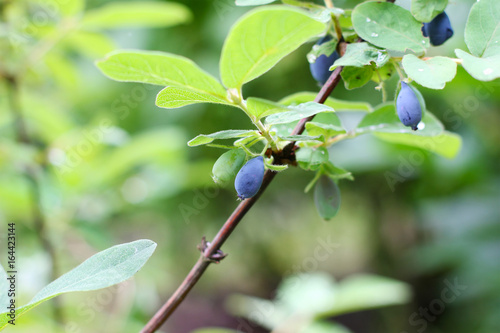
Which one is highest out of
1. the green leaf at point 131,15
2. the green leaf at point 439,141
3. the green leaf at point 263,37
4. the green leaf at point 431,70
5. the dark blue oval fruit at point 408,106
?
the green leaf at point 263,37

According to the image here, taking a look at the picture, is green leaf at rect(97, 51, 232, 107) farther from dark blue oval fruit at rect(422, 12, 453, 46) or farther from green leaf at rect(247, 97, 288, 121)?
dark blue oval fruit at rect(422, 12, 453, 46)

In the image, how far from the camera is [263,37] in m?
0.31

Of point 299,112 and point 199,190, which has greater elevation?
point 299,112

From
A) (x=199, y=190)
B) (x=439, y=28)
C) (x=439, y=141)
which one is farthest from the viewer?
(x=199, y=190)

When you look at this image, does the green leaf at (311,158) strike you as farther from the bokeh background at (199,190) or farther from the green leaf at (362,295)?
the green leaf at (362,295)

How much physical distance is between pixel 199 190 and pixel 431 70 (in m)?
1.58

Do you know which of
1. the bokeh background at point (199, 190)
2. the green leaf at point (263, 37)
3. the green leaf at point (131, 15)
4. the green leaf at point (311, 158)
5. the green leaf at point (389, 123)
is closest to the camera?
the green leaf at point (263, 37)

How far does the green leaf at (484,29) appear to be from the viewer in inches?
14.7

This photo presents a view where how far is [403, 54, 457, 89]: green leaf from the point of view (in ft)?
1.09

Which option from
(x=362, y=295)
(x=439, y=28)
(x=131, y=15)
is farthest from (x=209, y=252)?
(x=362, y=295)

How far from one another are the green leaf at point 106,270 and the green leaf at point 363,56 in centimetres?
20

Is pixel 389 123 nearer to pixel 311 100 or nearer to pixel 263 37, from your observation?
pixel 311 100

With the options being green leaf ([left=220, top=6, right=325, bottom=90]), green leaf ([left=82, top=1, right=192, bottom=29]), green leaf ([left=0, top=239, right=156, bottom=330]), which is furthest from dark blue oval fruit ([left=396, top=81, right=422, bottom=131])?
green leaf ([left=82, top=1, right=192, bottom=29])

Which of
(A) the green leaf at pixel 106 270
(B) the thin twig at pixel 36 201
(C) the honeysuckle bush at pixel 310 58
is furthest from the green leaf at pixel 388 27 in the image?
(B) the thin twig at pixel 36 201
